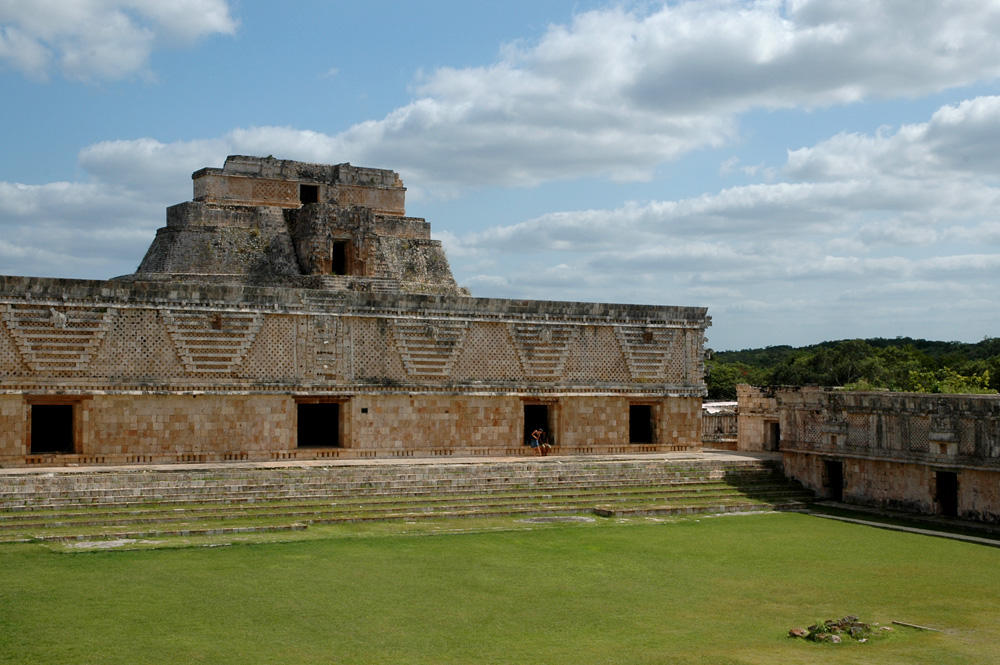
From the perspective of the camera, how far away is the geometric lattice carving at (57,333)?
1736 cm

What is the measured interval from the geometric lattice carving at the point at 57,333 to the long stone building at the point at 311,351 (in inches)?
1.0

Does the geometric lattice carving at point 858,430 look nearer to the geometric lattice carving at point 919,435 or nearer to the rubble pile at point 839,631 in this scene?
the geometric lattice carving at point 919,435

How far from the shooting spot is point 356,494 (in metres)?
17.1

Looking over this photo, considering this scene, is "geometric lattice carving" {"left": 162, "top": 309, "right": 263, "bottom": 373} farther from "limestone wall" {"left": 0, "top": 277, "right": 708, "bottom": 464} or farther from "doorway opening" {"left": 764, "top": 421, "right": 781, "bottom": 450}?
Answer: "doorway opening" {"left": 764, "top": 421, "right": 781, "bottom": 450}

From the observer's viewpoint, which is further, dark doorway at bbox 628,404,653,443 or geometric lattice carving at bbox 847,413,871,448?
dark doorway at bbox 628,404,653,443

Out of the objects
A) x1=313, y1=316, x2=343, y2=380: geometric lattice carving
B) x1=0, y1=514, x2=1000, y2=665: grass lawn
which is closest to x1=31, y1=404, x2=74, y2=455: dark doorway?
x1=313, y1=316, x2=343, y2=380: geometric lattice carving

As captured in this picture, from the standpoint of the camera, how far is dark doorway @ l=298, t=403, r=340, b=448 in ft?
72.0

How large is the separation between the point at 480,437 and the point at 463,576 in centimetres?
867

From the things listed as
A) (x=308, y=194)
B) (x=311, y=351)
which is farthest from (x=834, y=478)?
(x=308, y=194)

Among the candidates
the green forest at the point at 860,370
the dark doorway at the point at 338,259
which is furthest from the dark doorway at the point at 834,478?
the green forest at the point at 860,370

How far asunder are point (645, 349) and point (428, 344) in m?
4.94

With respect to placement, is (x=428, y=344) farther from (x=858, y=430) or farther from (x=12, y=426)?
(x=858, y=430)

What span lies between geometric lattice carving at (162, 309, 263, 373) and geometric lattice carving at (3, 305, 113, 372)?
1189mm

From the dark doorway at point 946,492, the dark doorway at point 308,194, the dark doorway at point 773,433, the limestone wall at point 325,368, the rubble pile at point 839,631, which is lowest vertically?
the rubble pile at point 839,631
